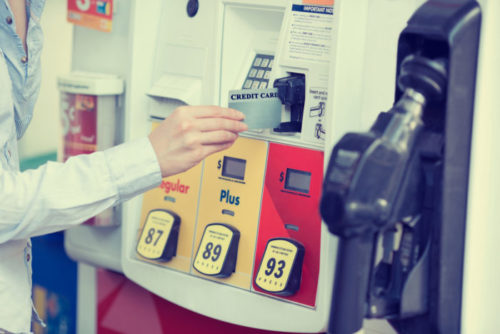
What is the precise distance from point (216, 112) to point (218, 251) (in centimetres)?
35

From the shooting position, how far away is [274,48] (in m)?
1.44

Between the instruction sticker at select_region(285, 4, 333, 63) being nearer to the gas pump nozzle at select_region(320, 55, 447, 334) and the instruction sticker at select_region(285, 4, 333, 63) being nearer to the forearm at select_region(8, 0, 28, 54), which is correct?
the gas pump nozzle at select_region(320, 55, 447, 334)

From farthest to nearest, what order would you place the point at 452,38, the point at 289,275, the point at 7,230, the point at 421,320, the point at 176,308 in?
the point at 176,308 < the point at 289,275 < the point at 7,230 < the point at 421,320 < the point at 452,38

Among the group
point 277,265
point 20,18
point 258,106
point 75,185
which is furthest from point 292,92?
point 20,18

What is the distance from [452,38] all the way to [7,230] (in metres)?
0.86

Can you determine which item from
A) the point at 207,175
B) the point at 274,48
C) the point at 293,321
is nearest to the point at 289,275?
the point at 293,321

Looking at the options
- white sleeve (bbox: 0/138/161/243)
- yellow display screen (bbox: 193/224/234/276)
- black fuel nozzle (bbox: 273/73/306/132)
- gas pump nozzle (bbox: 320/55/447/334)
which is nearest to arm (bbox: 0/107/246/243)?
white sleeve (bbox: 0/138/161/243)

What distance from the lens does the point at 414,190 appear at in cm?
93

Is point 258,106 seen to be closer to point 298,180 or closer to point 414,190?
point 298,180

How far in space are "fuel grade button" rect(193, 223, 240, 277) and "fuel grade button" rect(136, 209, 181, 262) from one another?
4.0 inches

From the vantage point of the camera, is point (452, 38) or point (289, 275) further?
point (289, 275)

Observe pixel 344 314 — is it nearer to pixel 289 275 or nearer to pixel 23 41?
pixel 289 275

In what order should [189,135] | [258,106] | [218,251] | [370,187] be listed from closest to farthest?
[370,187], [189,135], [258,106], [218,251]

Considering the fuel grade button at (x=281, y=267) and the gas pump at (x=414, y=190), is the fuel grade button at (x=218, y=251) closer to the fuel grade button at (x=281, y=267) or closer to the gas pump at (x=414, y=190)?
the fuel grade button at (x=281, y=267)
